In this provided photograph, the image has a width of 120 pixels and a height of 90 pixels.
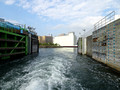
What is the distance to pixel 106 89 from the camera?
5.75 m

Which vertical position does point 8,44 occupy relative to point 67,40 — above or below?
below

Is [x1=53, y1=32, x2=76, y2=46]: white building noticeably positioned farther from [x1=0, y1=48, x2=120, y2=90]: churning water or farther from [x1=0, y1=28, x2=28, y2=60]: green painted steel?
[x1=0, y1=48, x2=120, y2=90]: churning water

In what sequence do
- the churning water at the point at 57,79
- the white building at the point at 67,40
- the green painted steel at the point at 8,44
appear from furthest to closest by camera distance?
the white building at the point at 67,40 → the green painted steel at the point at 8,44 → the churning water at the point at 57,79

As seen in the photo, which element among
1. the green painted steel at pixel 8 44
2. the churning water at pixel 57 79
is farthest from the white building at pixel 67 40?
the churning water at pixel 57 79

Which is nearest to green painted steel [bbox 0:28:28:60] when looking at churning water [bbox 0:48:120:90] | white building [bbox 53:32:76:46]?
churning water [bbox 0:48:120:90]

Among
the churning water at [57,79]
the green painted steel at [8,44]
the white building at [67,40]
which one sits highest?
the white building at [67,40]

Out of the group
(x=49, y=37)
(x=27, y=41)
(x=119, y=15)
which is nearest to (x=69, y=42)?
(x=49, y=37)

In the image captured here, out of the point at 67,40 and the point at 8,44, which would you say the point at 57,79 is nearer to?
Answer: the point at 8,44

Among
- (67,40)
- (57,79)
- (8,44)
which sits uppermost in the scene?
(67,40)

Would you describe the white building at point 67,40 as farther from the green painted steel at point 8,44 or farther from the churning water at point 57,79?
the churning water at point 57,79

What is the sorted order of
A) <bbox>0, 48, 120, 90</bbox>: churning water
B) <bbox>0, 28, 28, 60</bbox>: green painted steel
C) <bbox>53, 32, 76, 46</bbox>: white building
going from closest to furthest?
<bbox>0, 48, 120, 90</bbox>: churning water → <bbox>0, 28, 28, 60</bbox>: green painted steel → <bbox>53, 32, 76, 46</bbox>: white building

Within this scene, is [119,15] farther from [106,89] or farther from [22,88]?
[22,88]

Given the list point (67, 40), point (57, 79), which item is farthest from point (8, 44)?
point (67, 40)

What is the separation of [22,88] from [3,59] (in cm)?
1251
